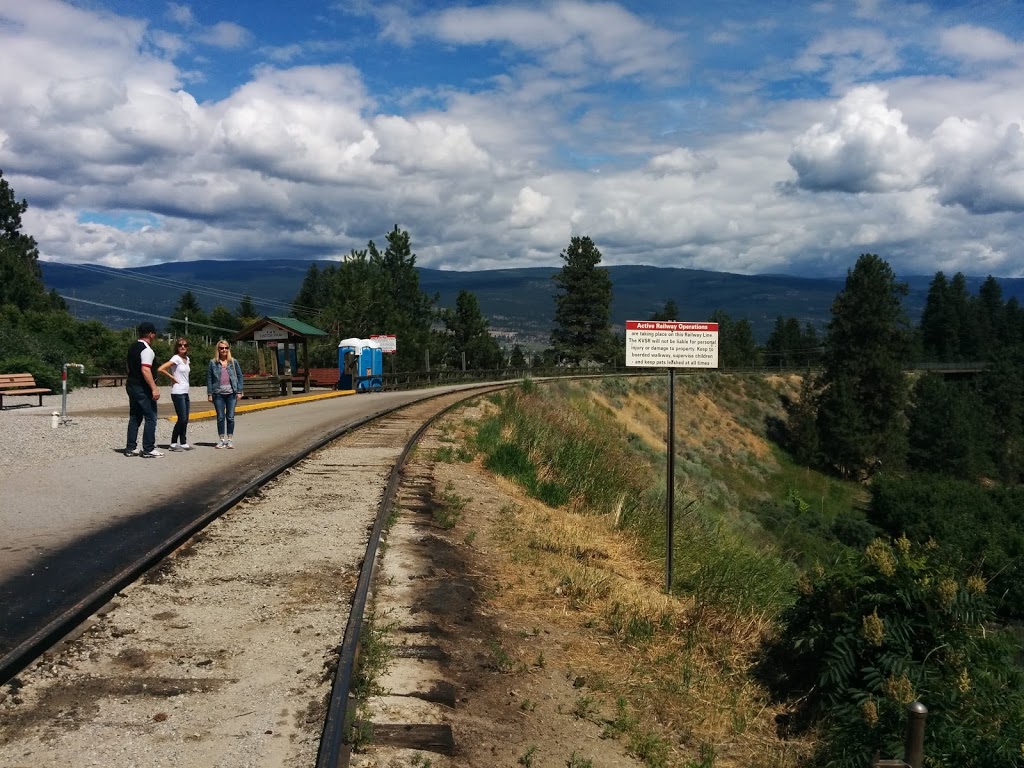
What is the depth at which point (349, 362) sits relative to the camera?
3959 centimetres

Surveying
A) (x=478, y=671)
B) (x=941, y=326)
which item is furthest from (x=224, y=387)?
(x=941, y=326)

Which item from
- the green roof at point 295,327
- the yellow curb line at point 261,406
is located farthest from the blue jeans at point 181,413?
the green roof at point 295,327

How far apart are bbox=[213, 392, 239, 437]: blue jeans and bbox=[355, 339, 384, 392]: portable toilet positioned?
22308mm

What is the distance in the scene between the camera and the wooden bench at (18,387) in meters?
24.2

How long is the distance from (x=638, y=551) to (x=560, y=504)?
2.69m

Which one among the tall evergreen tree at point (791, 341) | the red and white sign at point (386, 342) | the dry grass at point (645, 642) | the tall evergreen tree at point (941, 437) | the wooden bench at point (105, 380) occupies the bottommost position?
the tall evergreen tree at point (941, 437)

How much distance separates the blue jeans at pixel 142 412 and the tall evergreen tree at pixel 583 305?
7329 cm

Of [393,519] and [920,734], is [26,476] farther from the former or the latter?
[920,734]

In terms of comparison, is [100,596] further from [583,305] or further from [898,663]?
[583,305]

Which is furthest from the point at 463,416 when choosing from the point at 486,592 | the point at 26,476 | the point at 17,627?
the point at 17,627

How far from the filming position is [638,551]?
9.79m

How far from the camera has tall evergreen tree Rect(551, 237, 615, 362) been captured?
3369 inches

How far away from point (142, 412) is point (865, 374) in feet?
226

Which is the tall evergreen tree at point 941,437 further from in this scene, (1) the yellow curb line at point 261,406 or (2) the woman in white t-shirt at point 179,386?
(2) the woman in white t-shirt at point 179,386
